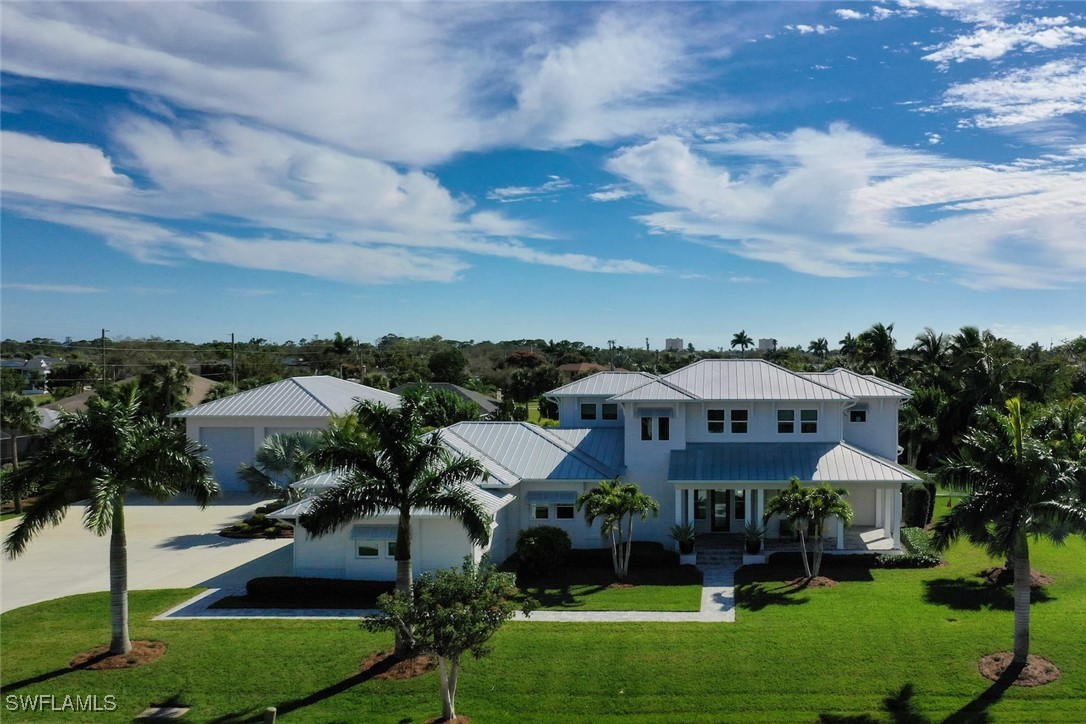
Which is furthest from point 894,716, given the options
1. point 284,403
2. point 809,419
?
point 284,403

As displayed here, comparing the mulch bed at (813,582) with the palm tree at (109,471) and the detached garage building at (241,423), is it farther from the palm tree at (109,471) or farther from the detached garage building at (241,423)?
the detached garage building at (241,423)

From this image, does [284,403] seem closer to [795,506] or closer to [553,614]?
[553,614]

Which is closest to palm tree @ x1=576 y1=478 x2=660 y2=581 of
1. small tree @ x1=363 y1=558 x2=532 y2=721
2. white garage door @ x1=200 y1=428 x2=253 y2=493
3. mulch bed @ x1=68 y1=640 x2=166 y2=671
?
small tree @ x1=363 y1=558 x2=532 y2=721

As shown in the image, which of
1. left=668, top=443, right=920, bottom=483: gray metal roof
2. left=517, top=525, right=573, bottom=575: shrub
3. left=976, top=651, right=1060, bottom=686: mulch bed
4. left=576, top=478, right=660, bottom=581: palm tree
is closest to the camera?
left=976, top=651, right=1060, bottom=686: mulch bed

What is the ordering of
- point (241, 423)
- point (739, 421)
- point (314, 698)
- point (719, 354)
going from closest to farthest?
point (314, 698)
point (739, 421)
point (241, 423)
point (719, 354)

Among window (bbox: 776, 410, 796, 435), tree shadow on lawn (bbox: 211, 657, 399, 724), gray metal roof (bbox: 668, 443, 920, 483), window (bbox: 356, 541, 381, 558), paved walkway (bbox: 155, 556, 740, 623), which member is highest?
window (bbox: 776, 410, 796, 435)

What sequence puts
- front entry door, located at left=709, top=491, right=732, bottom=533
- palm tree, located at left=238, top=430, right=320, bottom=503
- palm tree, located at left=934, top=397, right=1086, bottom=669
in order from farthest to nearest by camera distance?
palm tree, located at left=238, top=430, right=320, bottom=503 < front entry door, located at left=709, top=491, right=732, bottom=533 < palm tree, located at left=934, top=397, right=1086, bottom=669

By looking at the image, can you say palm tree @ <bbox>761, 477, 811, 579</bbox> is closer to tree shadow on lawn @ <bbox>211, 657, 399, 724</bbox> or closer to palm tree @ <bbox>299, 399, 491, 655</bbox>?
palm tree @ <bbox>299, 399, 491, 655</bbox>
